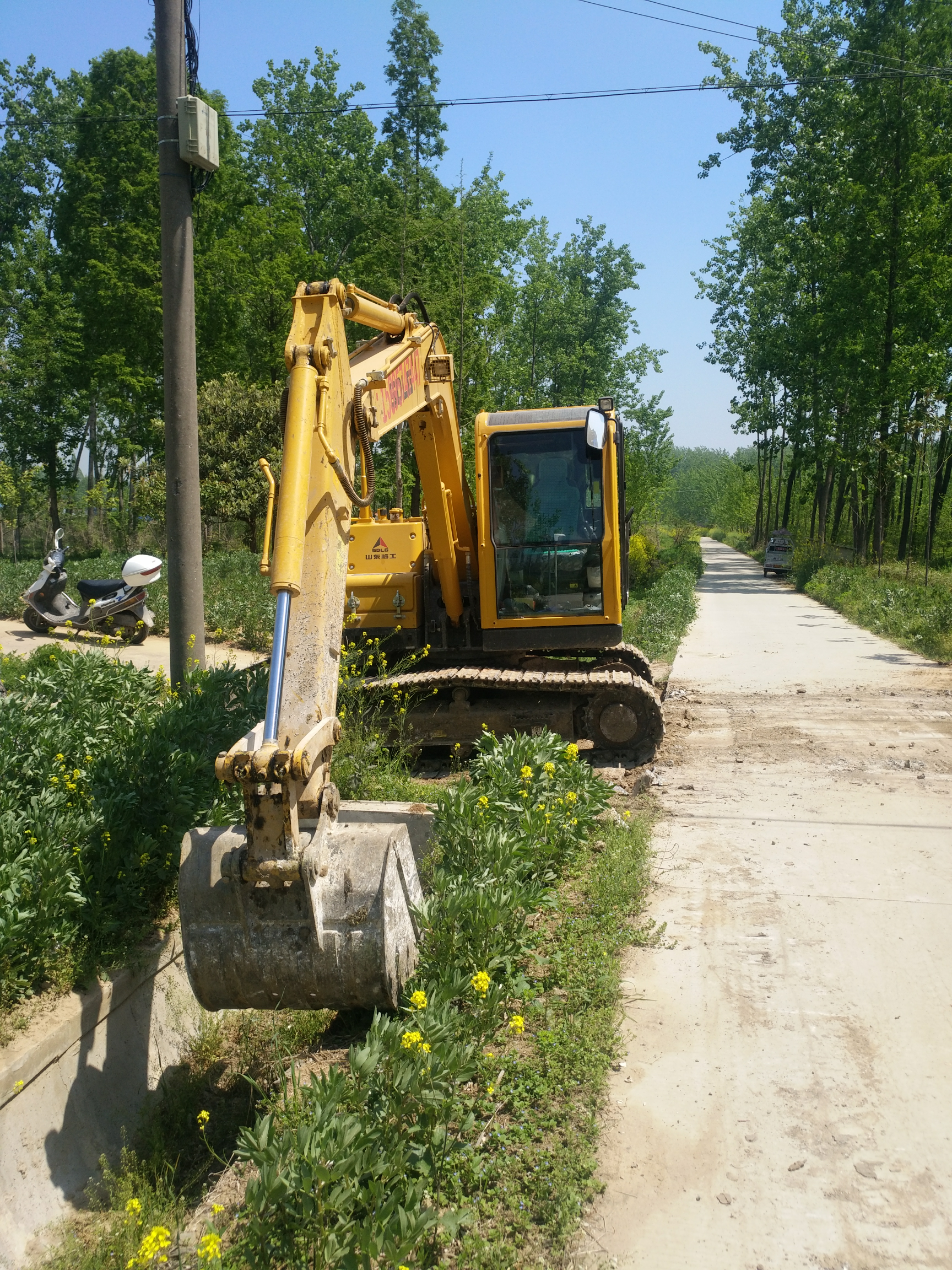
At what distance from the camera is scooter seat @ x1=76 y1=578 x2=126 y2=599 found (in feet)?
49.4

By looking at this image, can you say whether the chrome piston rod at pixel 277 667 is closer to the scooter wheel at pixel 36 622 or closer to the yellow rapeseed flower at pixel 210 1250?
the yellow rapeseed flower at pixel 210 1250

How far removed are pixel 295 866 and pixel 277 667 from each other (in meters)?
0.77

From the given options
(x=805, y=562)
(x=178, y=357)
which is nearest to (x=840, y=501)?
(x=805, y=562)

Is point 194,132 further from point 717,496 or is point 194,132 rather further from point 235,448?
point 717,496

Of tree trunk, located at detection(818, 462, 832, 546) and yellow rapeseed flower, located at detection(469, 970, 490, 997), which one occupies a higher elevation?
tree trunk, located at detection(818, 462, 832, 546)

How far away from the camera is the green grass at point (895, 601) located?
1538 centimetres

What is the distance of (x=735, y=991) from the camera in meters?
4.59

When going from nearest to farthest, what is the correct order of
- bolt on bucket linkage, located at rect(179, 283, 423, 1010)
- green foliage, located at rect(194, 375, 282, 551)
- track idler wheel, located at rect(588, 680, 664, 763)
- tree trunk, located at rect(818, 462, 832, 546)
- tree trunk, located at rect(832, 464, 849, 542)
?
bolt on bucket linkage, located at rect(179, 283, 423, 1010)
track idler wheel, located at rect(588, 680, 664, 763)
green foliage, located at rect(194, 375, 282, 551)
tree trunk, located at rect(818, 462, 832, 546)
tree trunk, located at rect(832, 464, 849, 542)

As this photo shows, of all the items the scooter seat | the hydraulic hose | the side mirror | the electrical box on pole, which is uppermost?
the electrical box on pole

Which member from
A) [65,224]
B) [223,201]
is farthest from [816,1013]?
[65,224]

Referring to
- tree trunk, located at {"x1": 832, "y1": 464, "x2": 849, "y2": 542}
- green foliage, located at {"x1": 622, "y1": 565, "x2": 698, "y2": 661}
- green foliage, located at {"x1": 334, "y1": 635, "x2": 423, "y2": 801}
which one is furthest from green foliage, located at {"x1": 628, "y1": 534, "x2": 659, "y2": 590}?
green foliage, located at {"x1": 334, "y1": 635, "x2": 423, "y2": 801}

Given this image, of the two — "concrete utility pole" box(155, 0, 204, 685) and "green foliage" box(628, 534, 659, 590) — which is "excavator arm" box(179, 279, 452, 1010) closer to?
"concrete utility pole" box(155, 0, 204, 685)

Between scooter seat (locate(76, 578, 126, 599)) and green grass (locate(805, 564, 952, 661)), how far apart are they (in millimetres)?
12066

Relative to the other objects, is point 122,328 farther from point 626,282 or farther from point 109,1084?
point 109,1084
